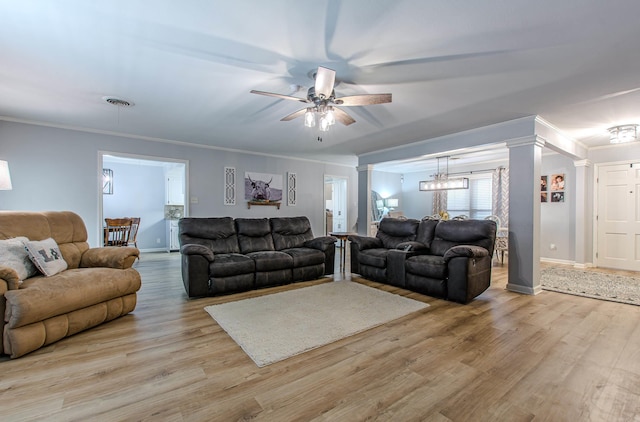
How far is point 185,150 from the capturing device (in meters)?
5.79

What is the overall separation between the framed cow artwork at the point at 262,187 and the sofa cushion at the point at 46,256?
3.85 metres

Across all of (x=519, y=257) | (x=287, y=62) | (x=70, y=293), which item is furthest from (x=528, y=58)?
(x=70, y=293)

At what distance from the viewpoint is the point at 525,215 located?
3977mm

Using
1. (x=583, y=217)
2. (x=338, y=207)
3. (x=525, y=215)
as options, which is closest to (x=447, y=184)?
(x=583, y=217)

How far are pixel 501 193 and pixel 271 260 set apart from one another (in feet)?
19.8

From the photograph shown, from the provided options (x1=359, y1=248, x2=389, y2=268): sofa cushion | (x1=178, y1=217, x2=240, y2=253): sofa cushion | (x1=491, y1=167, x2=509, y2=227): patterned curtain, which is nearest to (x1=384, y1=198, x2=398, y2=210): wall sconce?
(x1=491, y1=167, x2=509, y2=227): patterned curtain

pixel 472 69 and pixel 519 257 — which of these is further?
pixel 519 257

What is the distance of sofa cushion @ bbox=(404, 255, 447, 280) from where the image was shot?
11.9 ft

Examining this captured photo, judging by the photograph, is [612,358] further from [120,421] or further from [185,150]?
[185,150]

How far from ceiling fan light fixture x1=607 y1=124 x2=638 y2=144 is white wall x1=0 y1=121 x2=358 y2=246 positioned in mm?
6296

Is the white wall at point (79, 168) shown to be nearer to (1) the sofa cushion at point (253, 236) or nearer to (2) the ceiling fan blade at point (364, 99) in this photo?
(1) the sofa cushion at point (253, 236)

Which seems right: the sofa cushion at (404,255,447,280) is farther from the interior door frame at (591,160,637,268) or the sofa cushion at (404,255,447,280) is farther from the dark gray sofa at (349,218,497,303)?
the interior door frame at (591,160,637,268)

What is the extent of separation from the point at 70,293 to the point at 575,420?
11.7 ft

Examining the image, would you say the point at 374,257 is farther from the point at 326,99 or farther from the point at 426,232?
the point at 326,99
